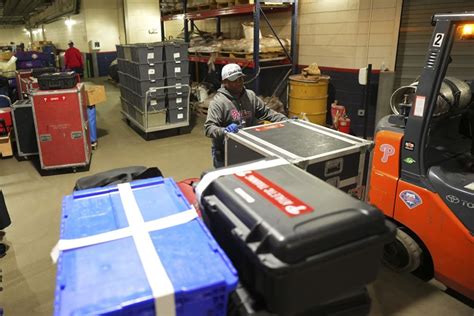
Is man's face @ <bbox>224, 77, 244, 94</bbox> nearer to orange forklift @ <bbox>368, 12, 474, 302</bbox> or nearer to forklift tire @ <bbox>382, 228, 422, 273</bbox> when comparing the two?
orange forklift @ <bbox>368, 12, 474, 302</bbox>

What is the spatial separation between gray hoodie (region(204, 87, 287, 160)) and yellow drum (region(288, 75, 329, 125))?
3.00 m

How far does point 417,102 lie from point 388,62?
13.6 feet

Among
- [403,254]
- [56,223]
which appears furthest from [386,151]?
[56,223]

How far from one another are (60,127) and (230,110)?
125 inches

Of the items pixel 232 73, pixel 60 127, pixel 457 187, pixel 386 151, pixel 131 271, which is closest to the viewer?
pixel 131 271

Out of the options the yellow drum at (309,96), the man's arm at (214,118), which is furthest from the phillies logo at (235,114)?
the yellow drum at (309,96)

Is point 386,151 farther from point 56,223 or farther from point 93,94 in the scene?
point 93,94

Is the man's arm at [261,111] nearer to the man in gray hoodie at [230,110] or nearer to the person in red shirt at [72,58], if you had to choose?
the man in gray hoodie at [230,110]

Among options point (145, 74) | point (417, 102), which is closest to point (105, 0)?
point (145, 74)

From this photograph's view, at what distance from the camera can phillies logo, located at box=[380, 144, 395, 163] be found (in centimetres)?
275

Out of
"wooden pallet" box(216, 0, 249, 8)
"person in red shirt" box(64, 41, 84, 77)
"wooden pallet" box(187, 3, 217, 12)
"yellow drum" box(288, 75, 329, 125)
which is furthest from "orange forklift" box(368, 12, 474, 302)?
"person in red shirt" box(64, 41, 84, 77)

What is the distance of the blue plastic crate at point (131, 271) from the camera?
1.02 meters

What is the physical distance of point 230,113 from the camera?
351cm

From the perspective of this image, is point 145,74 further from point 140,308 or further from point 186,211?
point 140,308
